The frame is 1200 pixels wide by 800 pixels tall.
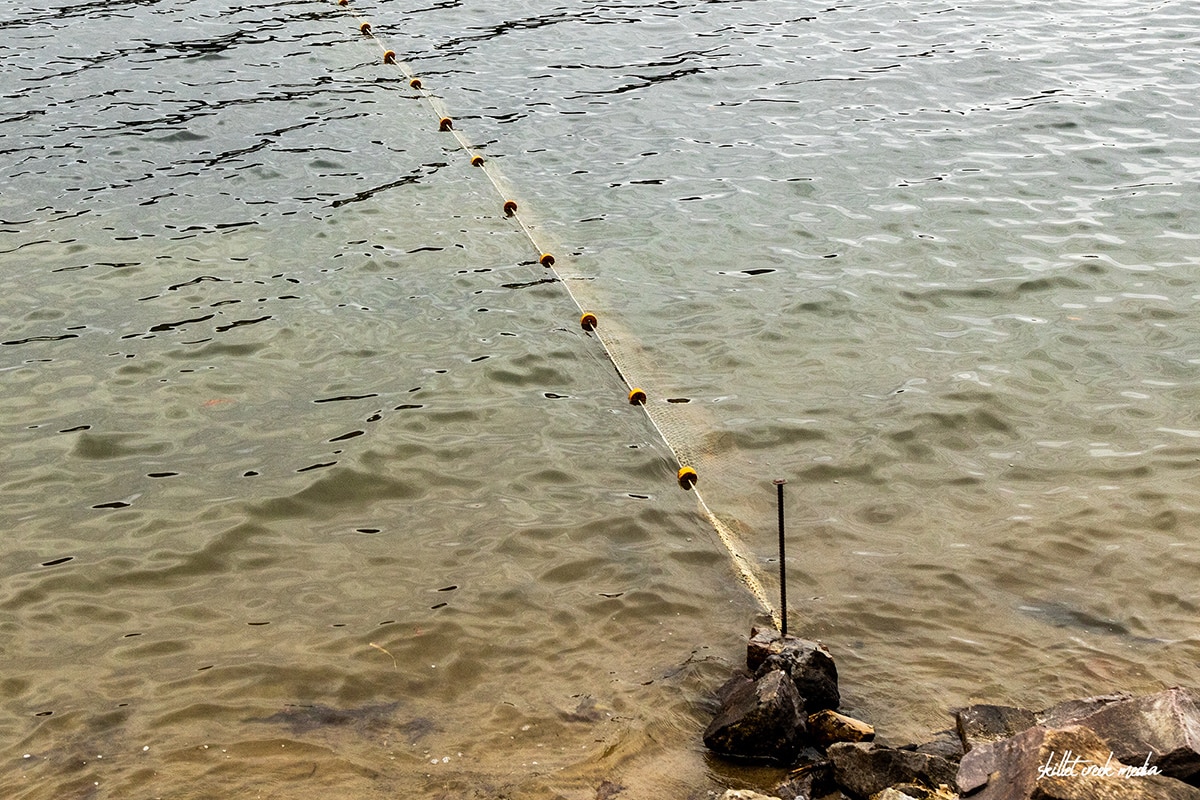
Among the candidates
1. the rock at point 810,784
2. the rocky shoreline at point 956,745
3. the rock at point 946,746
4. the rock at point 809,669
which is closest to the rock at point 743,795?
the rocky shoreline at point 956,745

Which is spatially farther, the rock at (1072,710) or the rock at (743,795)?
the rock at (1072,710)

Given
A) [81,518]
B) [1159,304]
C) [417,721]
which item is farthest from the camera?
[1159,304]

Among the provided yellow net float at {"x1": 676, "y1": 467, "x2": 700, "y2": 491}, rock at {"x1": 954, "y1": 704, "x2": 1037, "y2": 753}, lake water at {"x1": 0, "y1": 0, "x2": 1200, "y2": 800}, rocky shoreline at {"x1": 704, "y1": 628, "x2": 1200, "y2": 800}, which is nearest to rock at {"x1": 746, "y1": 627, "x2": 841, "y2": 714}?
rocky shoreline at {"x1": 704, "y1": 628, "x2": 1200, "y2": 800}

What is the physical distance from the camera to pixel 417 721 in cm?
512

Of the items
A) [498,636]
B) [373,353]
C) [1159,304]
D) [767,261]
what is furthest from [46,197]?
[1159,304]

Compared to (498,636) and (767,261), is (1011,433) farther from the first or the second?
(498,636)

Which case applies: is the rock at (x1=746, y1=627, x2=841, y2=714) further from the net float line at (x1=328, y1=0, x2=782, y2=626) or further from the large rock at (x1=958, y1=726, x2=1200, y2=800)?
the large rock at (x1=958, y1=726, x2=1200, y2=800)

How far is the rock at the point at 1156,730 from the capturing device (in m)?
3.88

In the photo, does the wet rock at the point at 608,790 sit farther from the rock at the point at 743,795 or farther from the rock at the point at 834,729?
the rock at the point at 834,729

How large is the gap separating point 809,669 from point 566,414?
3066mm

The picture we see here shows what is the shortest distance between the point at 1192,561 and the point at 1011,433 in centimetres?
145

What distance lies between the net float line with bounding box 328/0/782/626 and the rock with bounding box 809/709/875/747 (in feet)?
2.84

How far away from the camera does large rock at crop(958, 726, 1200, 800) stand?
3.60 m

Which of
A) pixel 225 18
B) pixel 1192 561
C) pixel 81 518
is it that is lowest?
pixel 1192 561
